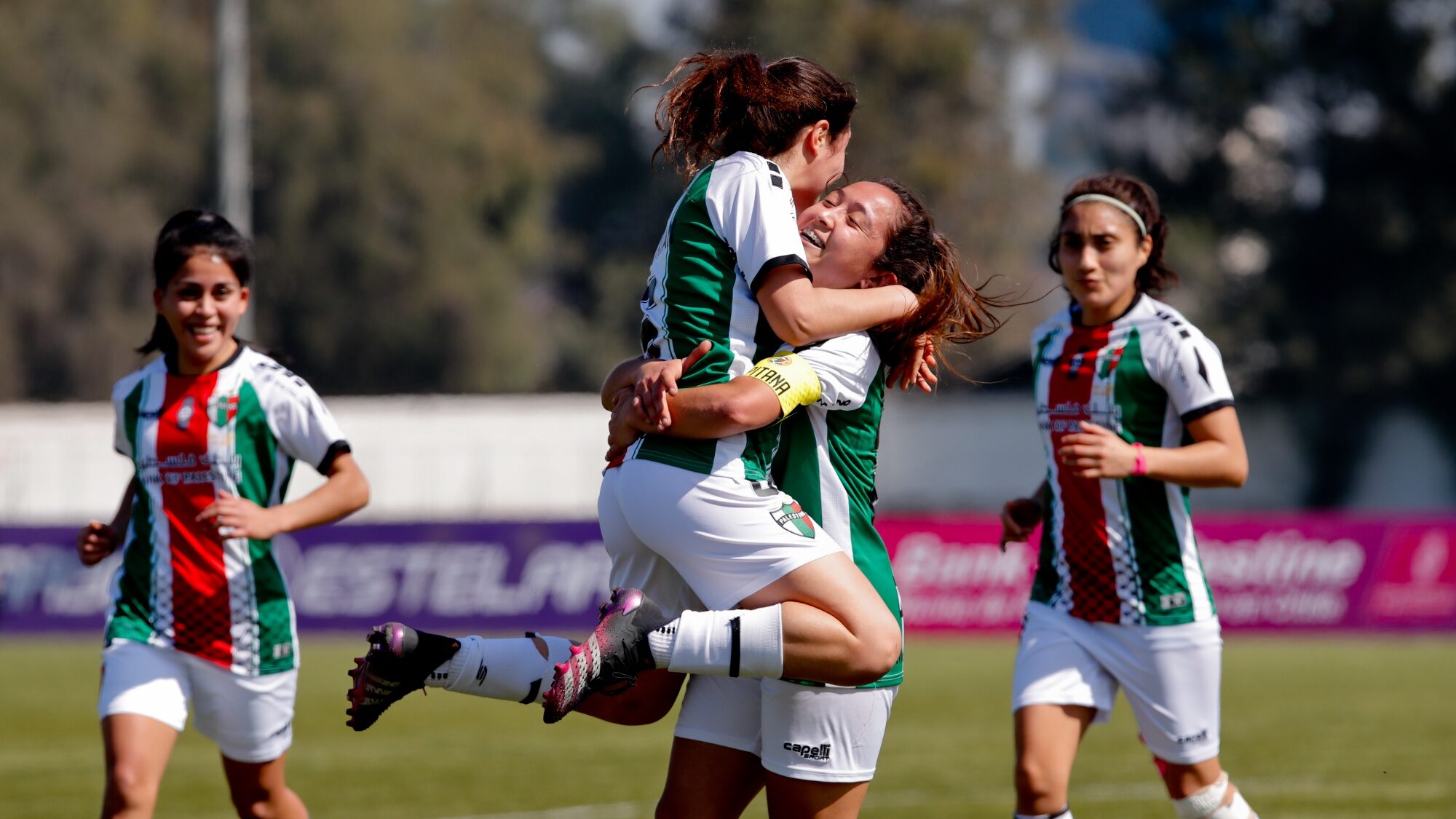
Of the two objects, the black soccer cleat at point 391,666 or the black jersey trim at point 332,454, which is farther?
the black jersey trim at point 332,454

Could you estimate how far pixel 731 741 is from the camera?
15.0 ft

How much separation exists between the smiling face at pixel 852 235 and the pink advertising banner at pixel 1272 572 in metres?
14.3

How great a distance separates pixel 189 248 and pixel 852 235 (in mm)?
2421

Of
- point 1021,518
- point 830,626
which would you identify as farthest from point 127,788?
point 1021,518

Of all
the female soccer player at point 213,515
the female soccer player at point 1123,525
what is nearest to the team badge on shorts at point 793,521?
the female soccer player at point 1123,525

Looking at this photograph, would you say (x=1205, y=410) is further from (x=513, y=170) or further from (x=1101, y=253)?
(x=513, y=170)

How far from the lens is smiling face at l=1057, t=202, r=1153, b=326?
5922 millimetres

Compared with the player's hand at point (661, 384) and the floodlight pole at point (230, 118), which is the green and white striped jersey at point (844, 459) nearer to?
the player's hand at point (661, 384)

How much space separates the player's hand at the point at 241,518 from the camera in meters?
5.49

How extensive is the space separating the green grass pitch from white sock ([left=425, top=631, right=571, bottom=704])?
4.06 meters

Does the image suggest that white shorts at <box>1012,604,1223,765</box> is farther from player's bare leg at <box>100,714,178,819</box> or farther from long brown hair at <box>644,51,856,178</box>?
player's bare leg at <box>100,714,178,819</box>

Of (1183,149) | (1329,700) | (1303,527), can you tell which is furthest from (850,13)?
(1329,700)

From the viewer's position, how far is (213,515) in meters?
5.54

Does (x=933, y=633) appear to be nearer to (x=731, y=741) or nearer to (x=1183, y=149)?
(x=731, y=741)
